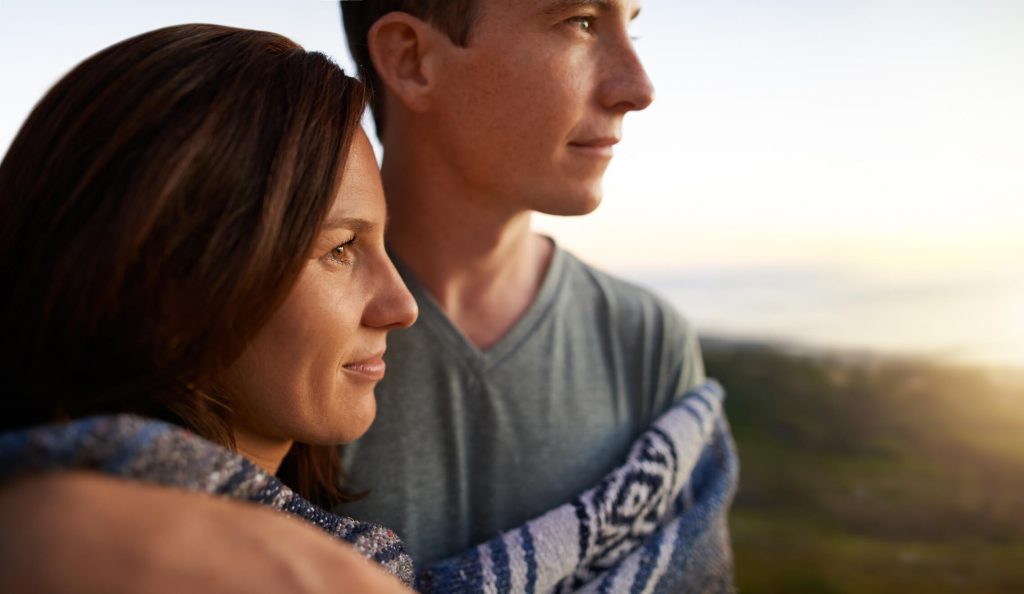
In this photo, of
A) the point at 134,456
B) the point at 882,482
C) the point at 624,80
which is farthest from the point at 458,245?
the point at 882,482

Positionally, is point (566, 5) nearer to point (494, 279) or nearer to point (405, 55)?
point (405, 55)

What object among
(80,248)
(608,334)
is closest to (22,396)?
(80,248)

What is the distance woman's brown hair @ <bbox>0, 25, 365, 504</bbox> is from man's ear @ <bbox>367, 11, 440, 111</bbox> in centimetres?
43

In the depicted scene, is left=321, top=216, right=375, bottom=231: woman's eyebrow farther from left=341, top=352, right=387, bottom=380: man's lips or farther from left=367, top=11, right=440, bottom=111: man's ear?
left=367, top=11, right=440, bottom=111: man's ear

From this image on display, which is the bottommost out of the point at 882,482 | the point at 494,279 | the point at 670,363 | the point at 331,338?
the point at 882,482

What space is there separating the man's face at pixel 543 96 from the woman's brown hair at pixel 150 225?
16.5 inches

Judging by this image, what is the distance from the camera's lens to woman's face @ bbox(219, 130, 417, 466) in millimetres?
947

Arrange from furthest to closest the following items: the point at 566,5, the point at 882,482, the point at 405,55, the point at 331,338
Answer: the point at 882,482 → the point at 405,55 → the point at 566,5 → the point at 331,338

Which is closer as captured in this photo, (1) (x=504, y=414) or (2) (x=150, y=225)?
(2) (x=150, y=225)

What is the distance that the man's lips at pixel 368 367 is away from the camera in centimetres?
102

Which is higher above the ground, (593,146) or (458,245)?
(593,146)

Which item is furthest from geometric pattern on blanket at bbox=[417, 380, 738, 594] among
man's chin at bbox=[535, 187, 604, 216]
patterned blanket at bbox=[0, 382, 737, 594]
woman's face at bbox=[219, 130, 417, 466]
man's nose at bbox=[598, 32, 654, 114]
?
man's nose at bbox=[598, 32, 654, 114]

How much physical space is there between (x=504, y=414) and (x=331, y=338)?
473 mm

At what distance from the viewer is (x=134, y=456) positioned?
630 millimetres
